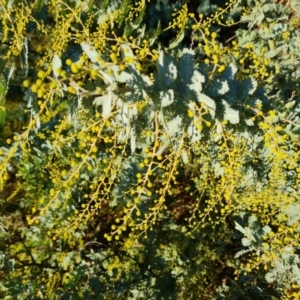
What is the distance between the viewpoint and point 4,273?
3836mm

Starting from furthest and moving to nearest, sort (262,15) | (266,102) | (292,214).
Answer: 1. (262,15)
2. (292,214)
3. (266,102)

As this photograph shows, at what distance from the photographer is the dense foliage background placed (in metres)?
1.86

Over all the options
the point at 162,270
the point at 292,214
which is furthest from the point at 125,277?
the point at 292,214

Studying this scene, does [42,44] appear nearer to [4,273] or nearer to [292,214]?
[4,273]

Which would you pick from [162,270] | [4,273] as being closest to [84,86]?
[162,270]

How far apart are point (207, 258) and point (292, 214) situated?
141 cm

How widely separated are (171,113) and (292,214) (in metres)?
1.60

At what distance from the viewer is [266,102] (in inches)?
87.0

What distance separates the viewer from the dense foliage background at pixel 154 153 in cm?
186

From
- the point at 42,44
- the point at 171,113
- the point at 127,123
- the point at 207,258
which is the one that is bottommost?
the point at 207,258

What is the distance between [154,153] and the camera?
6.10 feet

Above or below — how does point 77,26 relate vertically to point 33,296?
above

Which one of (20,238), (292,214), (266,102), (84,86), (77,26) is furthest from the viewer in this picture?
(20,238)

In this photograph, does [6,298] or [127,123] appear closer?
[127,123]
